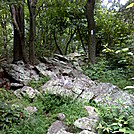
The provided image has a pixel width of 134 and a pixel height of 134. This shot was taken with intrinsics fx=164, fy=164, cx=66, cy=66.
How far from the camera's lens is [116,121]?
248cm

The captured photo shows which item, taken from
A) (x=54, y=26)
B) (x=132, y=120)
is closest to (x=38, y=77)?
(x=132, y=120)

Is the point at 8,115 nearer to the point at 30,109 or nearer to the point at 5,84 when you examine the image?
the point at 30,109

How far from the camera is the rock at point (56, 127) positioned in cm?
266

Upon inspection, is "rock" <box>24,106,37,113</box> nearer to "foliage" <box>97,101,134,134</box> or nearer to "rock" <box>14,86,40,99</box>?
"rock" <box>14,86,40,99</box>

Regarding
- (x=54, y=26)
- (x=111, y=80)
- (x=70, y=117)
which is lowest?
(x=70, y=117)

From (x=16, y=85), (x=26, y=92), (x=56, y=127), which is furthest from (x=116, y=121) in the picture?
(x=16, y=85)

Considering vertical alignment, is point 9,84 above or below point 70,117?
above

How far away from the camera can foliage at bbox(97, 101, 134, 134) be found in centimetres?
232

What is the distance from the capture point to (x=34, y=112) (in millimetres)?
3219

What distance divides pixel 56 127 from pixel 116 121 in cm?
99

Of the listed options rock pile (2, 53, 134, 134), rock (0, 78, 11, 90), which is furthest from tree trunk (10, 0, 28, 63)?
rock (0, 78, 11, 90)

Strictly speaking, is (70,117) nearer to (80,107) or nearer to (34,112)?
(80,107)

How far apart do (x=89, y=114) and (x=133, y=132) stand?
0.97 meters

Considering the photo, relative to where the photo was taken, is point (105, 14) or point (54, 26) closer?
point (105, 14)
